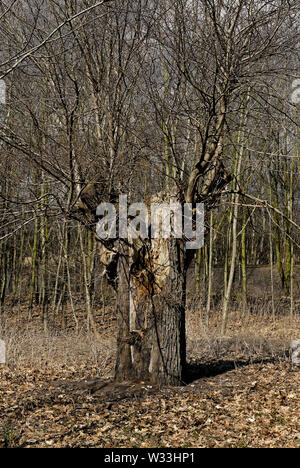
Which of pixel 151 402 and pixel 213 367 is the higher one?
pixel 151 402

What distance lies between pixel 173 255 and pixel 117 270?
0.88 metres

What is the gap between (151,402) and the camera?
5312 mm

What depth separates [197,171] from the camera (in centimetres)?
583

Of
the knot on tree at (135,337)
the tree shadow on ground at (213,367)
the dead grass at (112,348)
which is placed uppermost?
the knot on tree at (135,337)

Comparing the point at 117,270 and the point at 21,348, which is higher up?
the point at 117,270

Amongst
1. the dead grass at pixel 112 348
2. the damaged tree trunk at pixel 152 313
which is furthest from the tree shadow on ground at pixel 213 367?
the damaged tree trunk at pixel 152 313

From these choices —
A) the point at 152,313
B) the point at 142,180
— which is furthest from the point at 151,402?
the point at 142,180

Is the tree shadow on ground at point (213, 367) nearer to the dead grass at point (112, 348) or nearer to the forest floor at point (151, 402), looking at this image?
the forest floor at point (151, 402)

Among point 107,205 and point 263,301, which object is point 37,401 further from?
point 263,301

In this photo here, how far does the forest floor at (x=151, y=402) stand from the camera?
4.36m

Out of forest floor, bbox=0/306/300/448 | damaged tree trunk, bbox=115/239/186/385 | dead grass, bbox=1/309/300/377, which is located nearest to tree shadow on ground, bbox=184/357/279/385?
forest floor, bbox=0/306/300/448

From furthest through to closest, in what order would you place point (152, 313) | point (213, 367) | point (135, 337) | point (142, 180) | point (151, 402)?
point (142, 180) < point (213, 367) < point (135, 337) < point (152, 313) < point (151, 402)

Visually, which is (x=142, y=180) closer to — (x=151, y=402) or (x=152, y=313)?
(x=152, y=313)
